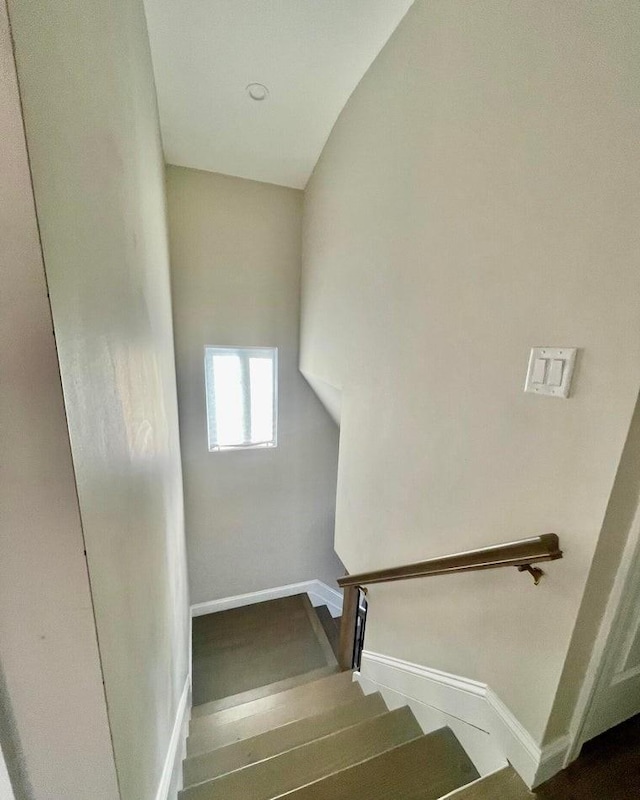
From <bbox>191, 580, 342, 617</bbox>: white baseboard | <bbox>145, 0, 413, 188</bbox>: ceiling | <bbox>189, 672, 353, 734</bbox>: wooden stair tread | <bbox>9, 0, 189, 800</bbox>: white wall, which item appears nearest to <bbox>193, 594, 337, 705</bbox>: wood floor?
<bbox>191, 580, 342, 617</bbox>: white baseboard

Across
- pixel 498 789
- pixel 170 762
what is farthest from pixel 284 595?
pixel 498 789

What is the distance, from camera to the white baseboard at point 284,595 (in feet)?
10.7

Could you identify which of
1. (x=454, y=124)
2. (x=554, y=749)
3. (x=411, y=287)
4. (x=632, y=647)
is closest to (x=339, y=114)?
(x=454, y=124)

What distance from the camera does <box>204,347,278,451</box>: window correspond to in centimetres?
289

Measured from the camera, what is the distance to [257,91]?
1735mm

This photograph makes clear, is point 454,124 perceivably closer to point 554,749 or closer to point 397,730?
point 554,749

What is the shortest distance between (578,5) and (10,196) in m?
1.17

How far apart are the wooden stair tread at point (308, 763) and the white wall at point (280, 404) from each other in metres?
2.03

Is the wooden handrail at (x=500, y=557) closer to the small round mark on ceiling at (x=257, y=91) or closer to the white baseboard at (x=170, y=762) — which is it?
the white baseboard at (x=170, y=762)

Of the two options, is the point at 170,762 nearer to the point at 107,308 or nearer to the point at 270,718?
the point at 270,718

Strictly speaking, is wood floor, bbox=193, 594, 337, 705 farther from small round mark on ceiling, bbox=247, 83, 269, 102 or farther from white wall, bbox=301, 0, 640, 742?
small round mark on ceiling, bbox=247, 83, 269, 102

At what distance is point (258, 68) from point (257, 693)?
4.24m

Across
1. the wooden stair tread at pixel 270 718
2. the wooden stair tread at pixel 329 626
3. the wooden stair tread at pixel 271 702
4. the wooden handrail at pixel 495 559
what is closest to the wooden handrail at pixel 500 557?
the wooden handrail at pixel 495 559

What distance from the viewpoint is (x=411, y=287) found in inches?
51.0
